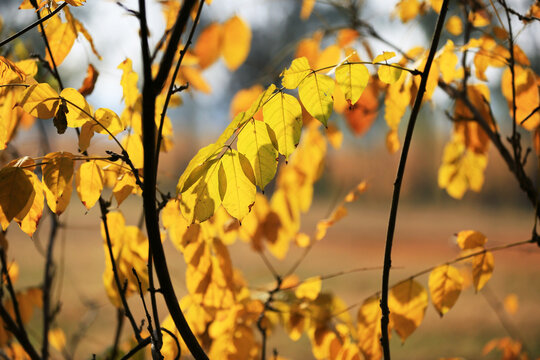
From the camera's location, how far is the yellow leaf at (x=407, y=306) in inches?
33.1

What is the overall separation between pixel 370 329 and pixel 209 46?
851mm

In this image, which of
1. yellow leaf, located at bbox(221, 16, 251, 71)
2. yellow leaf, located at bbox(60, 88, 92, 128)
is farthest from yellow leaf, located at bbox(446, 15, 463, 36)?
yellow leaf, located at bbox(60, 88, 92, 128)

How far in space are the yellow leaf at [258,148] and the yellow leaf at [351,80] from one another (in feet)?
0.39

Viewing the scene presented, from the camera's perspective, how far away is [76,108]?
0.66 m

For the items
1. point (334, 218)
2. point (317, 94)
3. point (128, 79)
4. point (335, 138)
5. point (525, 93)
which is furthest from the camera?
point (335, 138)

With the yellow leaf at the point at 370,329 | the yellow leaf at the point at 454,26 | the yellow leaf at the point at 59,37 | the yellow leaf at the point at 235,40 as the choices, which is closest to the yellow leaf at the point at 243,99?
the yellow leaf at the point at 235,40

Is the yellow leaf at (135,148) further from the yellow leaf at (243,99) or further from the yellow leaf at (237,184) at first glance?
the yellow leaf at (243,99)

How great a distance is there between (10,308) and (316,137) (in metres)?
1.06

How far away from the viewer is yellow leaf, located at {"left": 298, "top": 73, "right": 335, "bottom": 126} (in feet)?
2.01

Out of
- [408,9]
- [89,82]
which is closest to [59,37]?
[89,82]

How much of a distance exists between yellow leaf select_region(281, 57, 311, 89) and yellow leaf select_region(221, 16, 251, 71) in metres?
0.64

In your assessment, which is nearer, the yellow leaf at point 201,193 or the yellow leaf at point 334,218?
the yellow leaf at point 201,193

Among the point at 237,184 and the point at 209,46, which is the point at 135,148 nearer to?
the point at 237,184

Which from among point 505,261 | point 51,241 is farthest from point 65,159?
point 505,261
